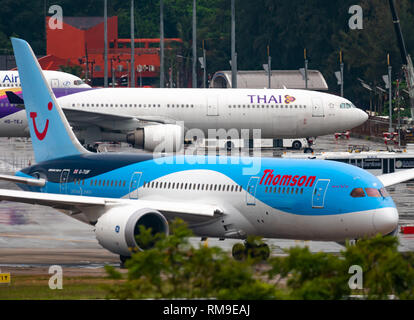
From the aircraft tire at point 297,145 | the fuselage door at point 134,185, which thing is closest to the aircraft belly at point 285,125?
the aircraft tire at point 297,145

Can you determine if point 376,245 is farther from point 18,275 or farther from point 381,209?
point 18,275

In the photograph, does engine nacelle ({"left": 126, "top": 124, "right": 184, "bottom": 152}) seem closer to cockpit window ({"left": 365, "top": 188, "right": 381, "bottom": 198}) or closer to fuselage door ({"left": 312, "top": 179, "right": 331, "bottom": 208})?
fuselage door ({"left": 312, "top": 179, "right": 331, "bottom": 208})

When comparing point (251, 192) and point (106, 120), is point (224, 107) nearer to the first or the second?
point (106, 120)

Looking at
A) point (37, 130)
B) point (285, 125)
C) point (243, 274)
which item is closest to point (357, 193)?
point (37, 130)

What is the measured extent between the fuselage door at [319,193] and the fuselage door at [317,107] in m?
40.6

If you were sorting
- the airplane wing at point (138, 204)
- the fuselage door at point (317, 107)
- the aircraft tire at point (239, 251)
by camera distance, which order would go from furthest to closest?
the fuselage door at point (317, 107) → the airplane wing at point (138, 204) → the aircraft tire at point (239, 251)

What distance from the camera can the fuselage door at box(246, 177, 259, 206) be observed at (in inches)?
1206

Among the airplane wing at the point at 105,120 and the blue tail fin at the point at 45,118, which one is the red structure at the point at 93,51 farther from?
the blue tail fin at the point at 45,118

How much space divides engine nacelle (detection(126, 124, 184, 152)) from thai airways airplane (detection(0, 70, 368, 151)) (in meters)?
2.82

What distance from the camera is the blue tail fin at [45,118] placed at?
119 feet

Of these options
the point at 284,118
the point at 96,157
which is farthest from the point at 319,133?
the point at 96,157

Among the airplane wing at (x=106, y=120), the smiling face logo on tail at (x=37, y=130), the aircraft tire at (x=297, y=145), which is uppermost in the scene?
the airplane wing at (x=106, y=120)

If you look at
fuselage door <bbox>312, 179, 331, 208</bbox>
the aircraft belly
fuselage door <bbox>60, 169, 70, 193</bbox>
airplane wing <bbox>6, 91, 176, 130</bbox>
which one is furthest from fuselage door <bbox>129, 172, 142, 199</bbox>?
the aircraft belly

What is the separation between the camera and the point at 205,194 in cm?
3194
